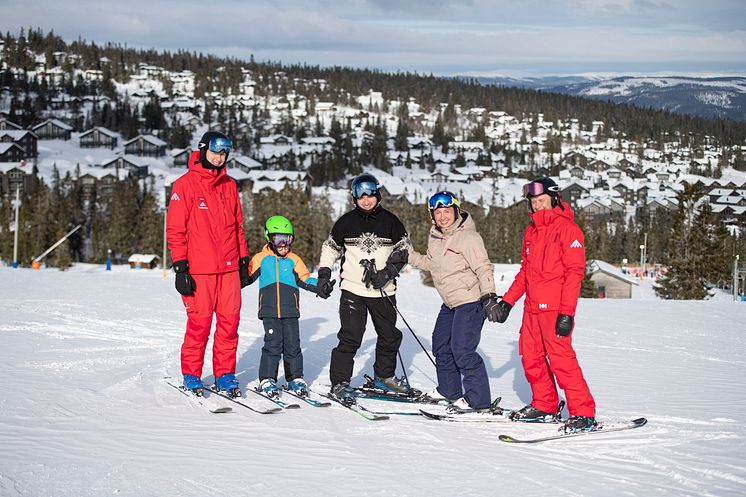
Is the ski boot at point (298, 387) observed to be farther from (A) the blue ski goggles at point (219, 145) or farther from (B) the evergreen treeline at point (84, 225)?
(B) the evergreen treeline at point (84, 225)

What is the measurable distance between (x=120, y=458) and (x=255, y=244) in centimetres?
4338

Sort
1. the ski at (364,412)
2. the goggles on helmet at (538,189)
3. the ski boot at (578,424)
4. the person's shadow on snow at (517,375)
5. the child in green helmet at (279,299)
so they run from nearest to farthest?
A: 1. the ski boot at (578,424)
2. the goggles on helmet at (538,189)
3. the ski at (364,412)
4. the child in green helmet at (279,299)
5. the person's shadow on snow at (517,375)

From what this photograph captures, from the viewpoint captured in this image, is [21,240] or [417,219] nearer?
[21,240]

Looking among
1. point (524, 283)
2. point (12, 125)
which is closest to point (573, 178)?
point (12, 125)

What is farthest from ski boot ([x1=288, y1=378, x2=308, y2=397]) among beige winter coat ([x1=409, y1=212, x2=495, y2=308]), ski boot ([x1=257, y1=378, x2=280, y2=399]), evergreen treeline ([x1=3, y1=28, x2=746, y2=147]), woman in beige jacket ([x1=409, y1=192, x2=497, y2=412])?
evergreen treeline ([x1=3, y1=28, x2=746, y2=147])

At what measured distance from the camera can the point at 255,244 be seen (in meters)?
46.7

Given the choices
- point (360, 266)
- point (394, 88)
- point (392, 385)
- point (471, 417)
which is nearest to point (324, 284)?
point (360, 266)

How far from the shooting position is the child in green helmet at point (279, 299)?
566 centimetres

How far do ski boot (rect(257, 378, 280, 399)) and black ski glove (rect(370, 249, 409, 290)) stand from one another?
112 centimetres

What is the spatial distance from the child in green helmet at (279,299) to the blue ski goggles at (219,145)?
72 cm

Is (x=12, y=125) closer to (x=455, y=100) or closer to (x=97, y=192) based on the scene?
(x=97, y=192)

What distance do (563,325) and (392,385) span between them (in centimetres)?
170

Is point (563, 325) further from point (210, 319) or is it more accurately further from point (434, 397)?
point (210, 319)

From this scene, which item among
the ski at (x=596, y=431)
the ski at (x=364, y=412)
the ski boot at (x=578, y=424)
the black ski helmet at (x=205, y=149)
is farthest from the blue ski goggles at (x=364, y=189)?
the ski boot at (x=578, y=424)
